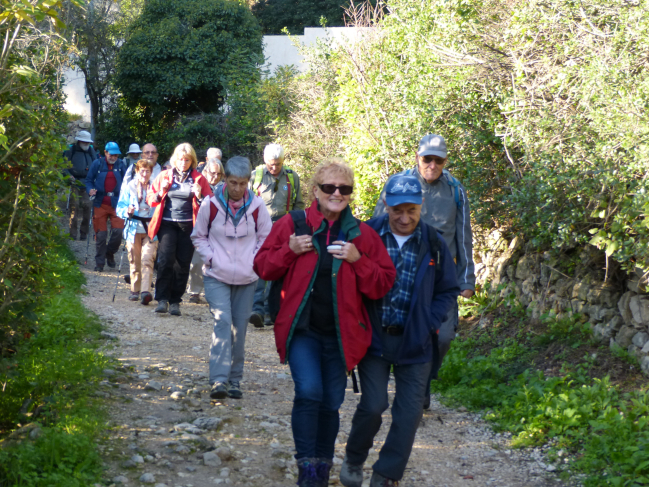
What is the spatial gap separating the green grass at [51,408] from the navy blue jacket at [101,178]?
6080 mm

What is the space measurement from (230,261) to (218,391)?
3.57 feet

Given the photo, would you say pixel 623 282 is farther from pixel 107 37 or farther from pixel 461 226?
pixel 107 37

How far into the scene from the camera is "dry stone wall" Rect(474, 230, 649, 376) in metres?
5.63

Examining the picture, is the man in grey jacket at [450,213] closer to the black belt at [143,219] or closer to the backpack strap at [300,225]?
the backpack strap at [300,225]

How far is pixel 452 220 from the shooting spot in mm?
5355

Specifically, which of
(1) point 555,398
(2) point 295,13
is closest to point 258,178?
(1) point 555,398

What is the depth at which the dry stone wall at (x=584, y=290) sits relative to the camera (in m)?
5.63

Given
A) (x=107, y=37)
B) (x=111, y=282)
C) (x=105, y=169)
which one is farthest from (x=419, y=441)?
(x=107, y=37)

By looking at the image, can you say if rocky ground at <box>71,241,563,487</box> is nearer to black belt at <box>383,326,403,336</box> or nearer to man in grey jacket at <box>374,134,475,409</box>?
man in grey jacket at <box>374,134,475,409</box>

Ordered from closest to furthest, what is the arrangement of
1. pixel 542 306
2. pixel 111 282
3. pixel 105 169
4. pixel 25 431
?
pixel 25 431
pixel 542 306
pixel 111 282
pixel 105 169

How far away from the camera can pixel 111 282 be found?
37.4 ft

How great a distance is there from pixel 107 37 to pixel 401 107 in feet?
57.0

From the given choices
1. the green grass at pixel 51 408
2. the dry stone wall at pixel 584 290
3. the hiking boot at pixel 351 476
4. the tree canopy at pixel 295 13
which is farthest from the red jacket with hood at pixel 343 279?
the tree canopy at pixel 295 13

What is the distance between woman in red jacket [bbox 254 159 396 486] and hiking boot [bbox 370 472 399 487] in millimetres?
311
